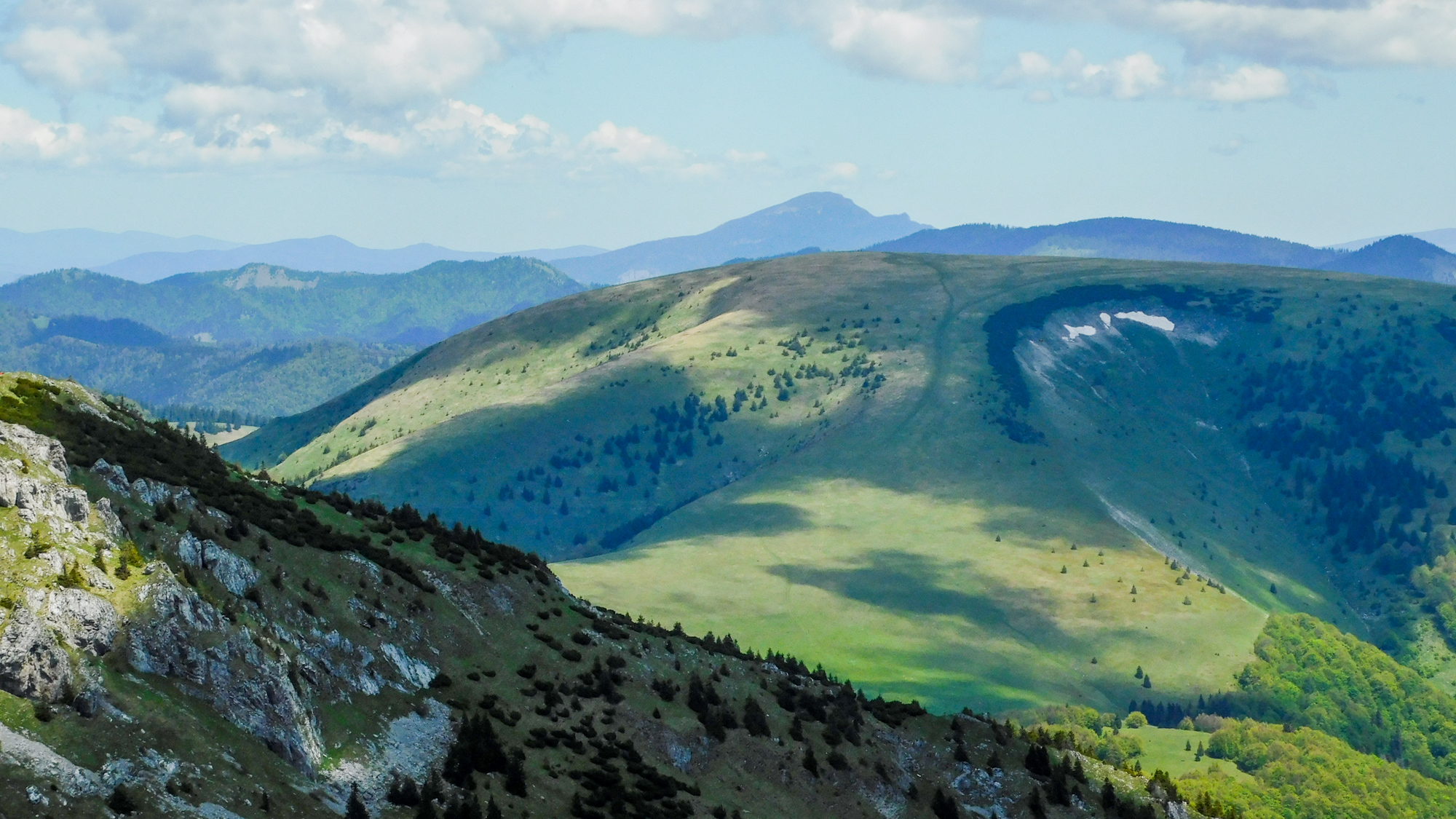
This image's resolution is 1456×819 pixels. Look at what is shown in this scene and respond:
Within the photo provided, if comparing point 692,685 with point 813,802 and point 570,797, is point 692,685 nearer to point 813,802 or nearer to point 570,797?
point 813,802

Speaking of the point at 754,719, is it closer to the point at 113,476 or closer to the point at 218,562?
the point at 218,562

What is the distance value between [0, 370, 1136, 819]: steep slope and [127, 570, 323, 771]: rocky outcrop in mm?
112

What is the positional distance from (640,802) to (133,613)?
1178 inches

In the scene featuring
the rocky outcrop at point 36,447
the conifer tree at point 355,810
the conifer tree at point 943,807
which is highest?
the rocky outcrop at point 36,447

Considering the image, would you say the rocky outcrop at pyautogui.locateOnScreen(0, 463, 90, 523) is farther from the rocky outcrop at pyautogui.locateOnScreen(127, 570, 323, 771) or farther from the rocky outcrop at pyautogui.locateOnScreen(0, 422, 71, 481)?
the rocky outcrop at pyautogui.locateOnScreen(127, 570, 323, 771)

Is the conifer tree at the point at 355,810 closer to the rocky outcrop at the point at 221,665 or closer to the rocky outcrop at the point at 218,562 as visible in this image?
the rocky outcrop at the point at 221,665

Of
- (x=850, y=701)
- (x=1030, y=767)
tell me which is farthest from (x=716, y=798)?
(x=1030, y=767)

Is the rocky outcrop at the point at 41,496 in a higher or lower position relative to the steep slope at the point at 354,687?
higher

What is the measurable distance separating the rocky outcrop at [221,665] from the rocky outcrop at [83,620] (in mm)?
1023

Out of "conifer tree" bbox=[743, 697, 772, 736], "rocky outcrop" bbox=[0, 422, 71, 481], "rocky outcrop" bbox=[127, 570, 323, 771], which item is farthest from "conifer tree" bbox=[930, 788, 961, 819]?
"rocky outcrop" bbox=[0, 422, 71, 481]

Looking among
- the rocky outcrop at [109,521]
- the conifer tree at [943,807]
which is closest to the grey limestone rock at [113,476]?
the rocky outcrop at [109,521]

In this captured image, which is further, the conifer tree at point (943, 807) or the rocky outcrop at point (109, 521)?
the conifer tree at point (943, 807)

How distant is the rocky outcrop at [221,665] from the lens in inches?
2509

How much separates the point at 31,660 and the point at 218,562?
723 inches
